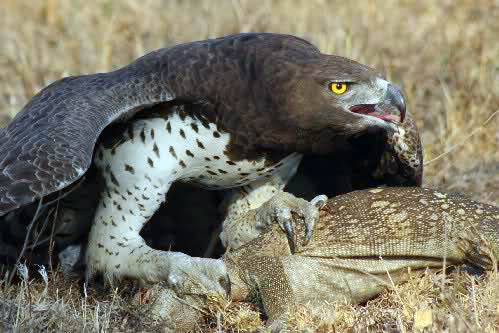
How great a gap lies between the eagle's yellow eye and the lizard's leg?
52 cm

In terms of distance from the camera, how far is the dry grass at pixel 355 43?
6922 millimetres

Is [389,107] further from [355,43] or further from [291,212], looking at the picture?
[355,43]

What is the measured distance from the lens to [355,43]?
8102 mm

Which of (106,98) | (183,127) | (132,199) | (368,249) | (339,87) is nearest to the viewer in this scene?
(368,249)

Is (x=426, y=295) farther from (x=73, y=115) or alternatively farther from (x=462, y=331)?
(x=73, y=115)

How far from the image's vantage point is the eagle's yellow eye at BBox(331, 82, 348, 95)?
16.0 ft

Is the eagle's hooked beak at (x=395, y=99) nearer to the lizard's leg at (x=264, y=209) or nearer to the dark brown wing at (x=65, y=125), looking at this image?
the lizard's leg at (x=264, y=209)

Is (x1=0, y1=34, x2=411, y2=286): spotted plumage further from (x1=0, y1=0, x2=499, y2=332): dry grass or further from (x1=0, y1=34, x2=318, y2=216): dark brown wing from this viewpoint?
(x1=0, y1=0, x2=499, y2=332): dry grass

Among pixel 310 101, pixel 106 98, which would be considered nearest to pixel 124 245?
pixel 106 98

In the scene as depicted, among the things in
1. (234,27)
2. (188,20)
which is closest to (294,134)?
(234,27)

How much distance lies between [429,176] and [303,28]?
7.89 ft

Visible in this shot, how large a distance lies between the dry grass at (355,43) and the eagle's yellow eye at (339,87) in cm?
138

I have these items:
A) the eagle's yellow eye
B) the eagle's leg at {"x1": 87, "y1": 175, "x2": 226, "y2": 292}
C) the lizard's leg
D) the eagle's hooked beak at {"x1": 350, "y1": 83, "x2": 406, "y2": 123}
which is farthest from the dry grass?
the eagle's yellow eye

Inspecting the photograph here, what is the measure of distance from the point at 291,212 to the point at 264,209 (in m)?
0.27
